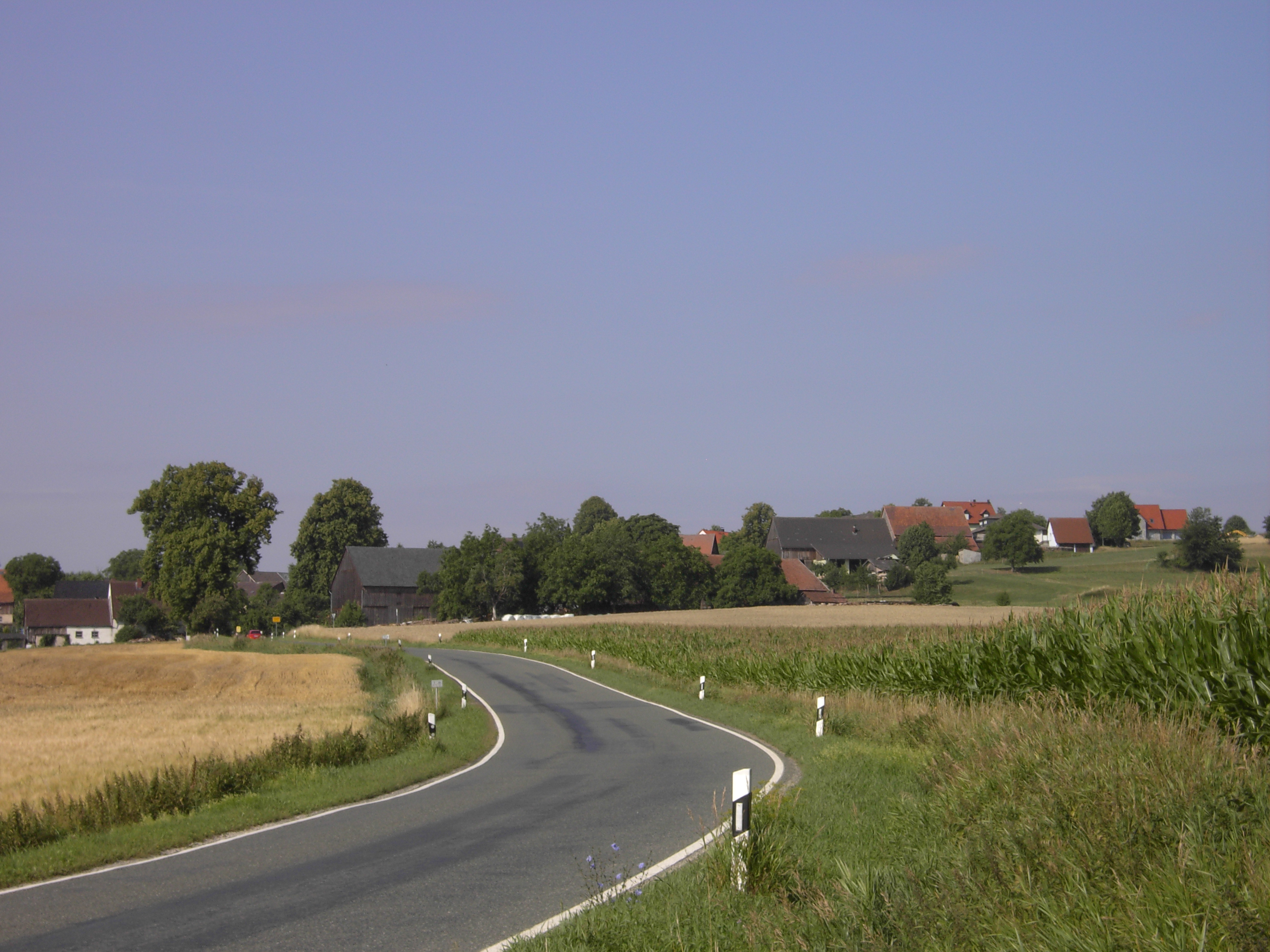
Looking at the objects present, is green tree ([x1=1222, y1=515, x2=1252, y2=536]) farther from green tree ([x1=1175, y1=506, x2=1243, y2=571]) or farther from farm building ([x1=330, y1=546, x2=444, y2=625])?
farm building ([x1=330, y1=546, x2=444, y2=625])

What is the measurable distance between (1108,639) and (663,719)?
1204 centimetres

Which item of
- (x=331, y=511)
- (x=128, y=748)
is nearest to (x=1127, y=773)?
(x=128, y=748)

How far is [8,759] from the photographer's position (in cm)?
2052

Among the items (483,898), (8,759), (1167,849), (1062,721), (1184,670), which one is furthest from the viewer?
(8,759)

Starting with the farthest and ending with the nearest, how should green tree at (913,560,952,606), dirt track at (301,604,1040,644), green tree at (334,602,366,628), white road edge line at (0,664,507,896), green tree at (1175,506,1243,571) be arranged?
green tree at (334,602,366,628) < green tree at (913,560,952,606) < green tree at (1175,506,1243,571) < dirt track at (301,604,1040,644) < white road edge line at (0,664,507,896)

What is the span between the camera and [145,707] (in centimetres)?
3456

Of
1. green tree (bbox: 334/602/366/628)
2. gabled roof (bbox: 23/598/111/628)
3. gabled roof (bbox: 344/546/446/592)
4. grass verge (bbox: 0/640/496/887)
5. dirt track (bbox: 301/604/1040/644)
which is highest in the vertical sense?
gabled roof (bbox: 344/546/446/592)

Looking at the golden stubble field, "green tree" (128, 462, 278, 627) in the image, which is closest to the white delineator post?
the golden stubble field

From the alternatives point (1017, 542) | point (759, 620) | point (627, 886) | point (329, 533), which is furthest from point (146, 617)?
point (627, 886)

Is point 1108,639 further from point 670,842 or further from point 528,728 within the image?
point 528,728

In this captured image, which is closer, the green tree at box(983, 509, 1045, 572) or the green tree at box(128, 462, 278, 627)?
the green tree at box(128, 462, 278, 627)

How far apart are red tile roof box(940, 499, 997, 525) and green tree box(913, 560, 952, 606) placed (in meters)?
88.1

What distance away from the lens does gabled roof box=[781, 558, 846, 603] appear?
10475 centimetres

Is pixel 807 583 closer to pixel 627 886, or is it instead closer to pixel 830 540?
pixel 830 540
